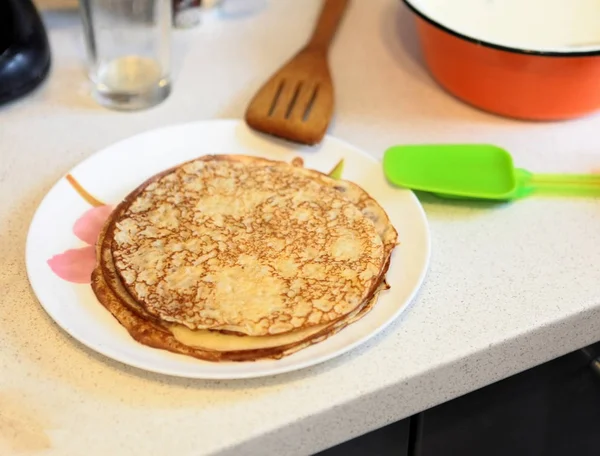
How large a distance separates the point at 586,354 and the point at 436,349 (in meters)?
0.28

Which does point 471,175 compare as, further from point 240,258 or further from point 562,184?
point 240,258

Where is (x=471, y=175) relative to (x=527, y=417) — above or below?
above

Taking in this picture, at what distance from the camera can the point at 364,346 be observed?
70 centimetres

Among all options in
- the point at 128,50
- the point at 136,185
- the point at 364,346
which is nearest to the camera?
the point at 364,346

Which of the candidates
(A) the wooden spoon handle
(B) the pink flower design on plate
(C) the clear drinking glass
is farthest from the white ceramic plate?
(A) the wooden spoon handle

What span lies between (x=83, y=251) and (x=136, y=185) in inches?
5.0

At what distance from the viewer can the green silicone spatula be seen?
2.80 feet

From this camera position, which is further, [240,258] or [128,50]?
[128,50]

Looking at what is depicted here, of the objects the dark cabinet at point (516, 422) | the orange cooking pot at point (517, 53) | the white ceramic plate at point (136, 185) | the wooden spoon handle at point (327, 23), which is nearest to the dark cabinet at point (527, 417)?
the dark cabinet at point (516, 422)

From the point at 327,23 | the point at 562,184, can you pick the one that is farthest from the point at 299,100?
the point at 562,184

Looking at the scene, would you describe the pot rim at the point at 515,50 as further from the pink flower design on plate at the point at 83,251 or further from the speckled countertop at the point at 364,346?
the pink flower design on plate at the point at 83,251

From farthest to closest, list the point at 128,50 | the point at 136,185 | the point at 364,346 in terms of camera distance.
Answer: the point at 128,50, the point at 136,185, the point at 364,346

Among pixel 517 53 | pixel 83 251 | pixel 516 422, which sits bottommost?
pixel 516 422

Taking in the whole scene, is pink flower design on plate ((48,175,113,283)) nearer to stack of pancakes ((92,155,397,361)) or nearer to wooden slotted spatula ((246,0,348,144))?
stack of pancakes ((92,155,397,361))
